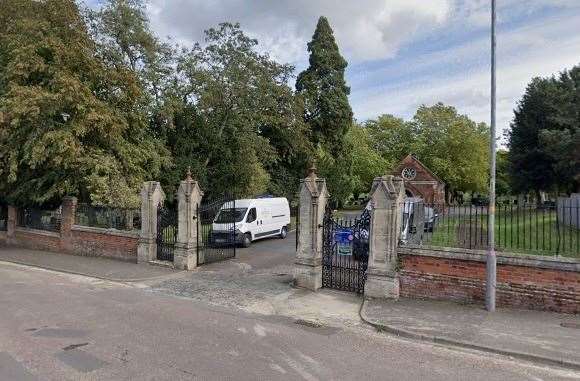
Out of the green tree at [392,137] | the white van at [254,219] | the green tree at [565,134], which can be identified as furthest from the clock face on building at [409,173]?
the white van at [254,219]

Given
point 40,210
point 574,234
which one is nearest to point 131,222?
point 40,210

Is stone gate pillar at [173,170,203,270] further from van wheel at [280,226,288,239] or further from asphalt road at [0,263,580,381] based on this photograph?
van wheel at [280,226,288,239]

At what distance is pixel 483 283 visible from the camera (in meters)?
9.84

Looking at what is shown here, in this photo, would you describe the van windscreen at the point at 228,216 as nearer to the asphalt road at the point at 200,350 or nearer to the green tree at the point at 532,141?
the asphalt road at the point at 200,350

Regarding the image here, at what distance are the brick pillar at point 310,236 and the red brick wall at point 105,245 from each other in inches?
279

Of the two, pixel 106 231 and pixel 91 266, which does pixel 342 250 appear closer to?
pixel 91 266

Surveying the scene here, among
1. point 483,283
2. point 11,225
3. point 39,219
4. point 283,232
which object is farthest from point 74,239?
point 483,283

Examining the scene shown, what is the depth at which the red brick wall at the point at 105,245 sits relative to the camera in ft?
54.9

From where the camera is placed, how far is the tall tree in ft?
123

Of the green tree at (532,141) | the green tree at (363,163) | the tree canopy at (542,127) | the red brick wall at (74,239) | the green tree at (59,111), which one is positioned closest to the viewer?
the red brick wall at (74,239)

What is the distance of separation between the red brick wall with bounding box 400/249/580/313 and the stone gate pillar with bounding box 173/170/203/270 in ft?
24.0

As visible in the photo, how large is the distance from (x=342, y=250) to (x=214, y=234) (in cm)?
796

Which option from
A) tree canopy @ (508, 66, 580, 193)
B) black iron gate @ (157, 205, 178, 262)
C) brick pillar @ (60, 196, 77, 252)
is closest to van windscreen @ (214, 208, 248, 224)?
black iron gate @ (157, 205, 178, 262)

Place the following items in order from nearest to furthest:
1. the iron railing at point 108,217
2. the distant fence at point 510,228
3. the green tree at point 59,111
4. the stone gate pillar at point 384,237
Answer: the distant fence at point 510,228, the stone gate pillar at point 384,237, the iron railing at point 108,217, the green tree at point 59,111
